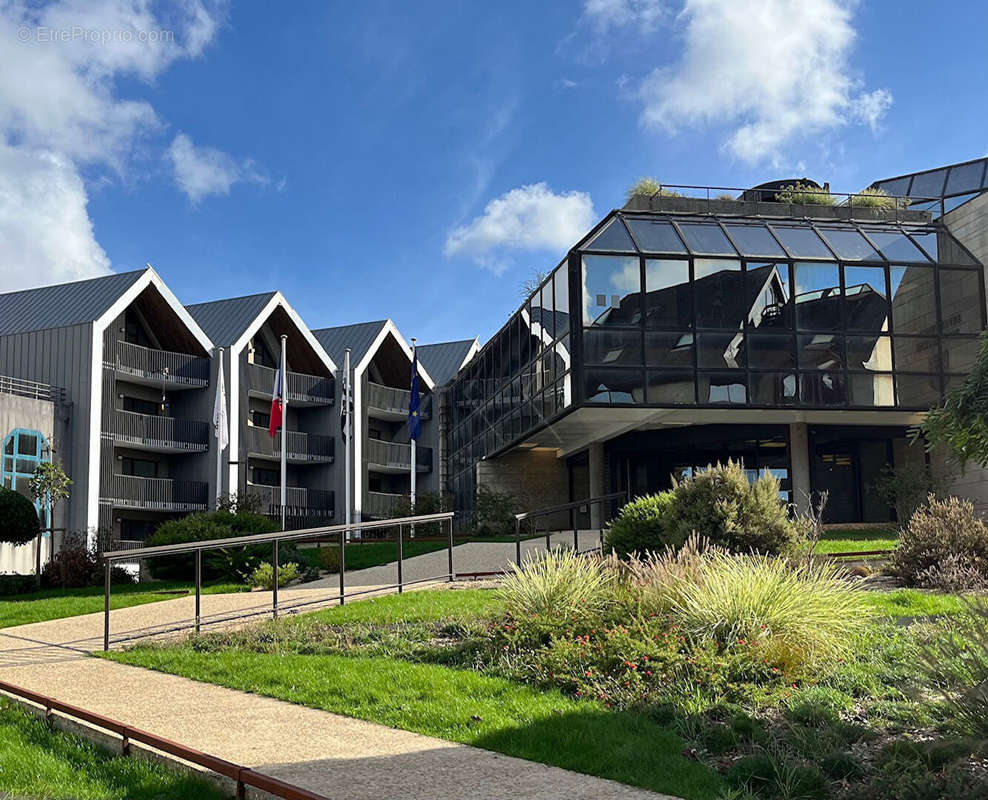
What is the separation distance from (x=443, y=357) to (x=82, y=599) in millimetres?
36278

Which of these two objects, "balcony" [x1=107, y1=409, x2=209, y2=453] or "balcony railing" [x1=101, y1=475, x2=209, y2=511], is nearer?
"balcony railing" [x1=101, y1=475, x2=209, y2=511]

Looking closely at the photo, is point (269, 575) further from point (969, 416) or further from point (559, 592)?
point (969, 416)

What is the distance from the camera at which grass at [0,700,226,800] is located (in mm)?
6312

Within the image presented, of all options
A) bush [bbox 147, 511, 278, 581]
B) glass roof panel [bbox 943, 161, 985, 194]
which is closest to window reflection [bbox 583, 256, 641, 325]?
bush [bbox 147, 511, 278, 581]

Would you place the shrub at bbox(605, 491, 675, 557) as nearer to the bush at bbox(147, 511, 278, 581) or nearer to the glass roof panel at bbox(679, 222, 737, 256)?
the bush at bbox(147, 511, 278, 581)

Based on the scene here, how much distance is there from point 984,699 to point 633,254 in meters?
20.2

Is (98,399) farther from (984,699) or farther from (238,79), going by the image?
(984,699)

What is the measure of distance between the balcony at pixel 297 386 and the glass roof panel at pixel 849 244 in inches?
835

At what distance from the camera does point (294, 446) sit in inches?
1687

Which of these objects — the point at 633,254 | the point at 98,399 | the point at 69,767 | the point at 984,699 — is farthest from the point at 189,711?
the point at 98,399

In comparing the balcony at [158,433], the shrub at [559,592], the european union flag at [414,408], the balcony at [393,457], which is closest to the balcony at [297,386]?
the balcony at [158,433]

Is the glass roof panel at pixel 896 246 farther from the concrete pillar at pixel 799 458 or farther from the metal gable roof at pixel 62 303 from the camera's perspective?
the metal gable roof at pixel 62 303

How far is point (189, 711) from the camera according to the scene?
8.27 m

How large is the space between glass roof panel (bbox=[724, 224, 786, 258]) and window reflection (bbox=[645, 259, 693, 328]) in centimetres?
196
